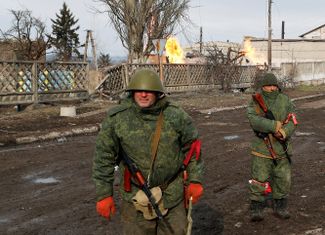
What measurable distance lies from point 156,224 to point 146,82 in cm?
100

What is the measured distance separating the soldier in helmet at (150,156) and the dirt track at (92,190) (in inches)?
67.3

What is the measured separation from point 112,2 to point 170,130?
26.3 m

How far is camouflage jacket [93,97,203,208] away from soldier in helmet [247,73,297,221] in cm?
205

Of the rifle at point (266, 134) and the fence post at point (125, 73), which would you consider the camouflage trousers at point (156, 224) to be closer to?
the rifle at point (266, 134)

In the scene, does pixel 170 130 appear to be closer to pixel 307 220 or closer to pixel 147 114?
pixel 147 114

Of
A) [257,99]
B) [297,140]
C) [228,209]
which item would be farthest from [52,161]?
[297,140]

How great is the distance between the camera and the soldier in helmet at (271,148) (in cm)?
512

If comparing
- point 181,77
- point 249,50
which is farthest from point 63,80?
point 249,50

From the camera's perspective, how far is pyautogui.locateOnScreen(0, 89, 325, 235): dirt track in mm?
5027

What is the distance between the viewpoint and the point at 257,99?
521cm

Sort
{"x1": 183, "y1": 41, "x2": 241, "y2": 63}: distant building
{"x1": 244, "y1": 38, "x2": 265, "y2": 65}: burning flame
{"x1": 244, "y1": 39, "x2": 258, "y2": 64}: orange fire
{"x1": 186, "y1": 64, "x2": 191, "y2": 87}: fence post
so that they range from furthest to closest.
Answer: {"x1": 244, "y1": 39, "x2": 258, "y2": 64}: orange fire < {"x1": 244, "y1": 38, "x2": 265, "y2": 65}: burning flame < {"x1": 183, "y1": 41, "x2": 241, "y2": 63}: distant building < {"x1": 186, "y1": 64, "x2": 191, "y2": 87}: fence post

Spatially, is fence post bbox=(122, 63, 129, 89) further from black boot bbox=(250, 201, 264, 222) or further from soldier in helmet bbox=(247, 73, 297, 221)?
black boot bbox=(250, 201, 264, 222)

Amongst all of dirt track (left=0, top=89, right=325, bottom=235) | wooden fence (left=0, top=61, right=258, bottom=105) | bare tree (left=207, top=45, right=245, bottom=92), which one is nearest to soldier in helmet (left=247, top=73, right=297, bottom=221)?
dirt track (left=0, top=89, right=325, bottom=235)

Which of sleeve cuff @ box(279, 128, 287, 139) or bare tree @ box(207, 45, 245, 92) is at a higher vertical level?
bare tree @ box(207, 45, 245, 92)
